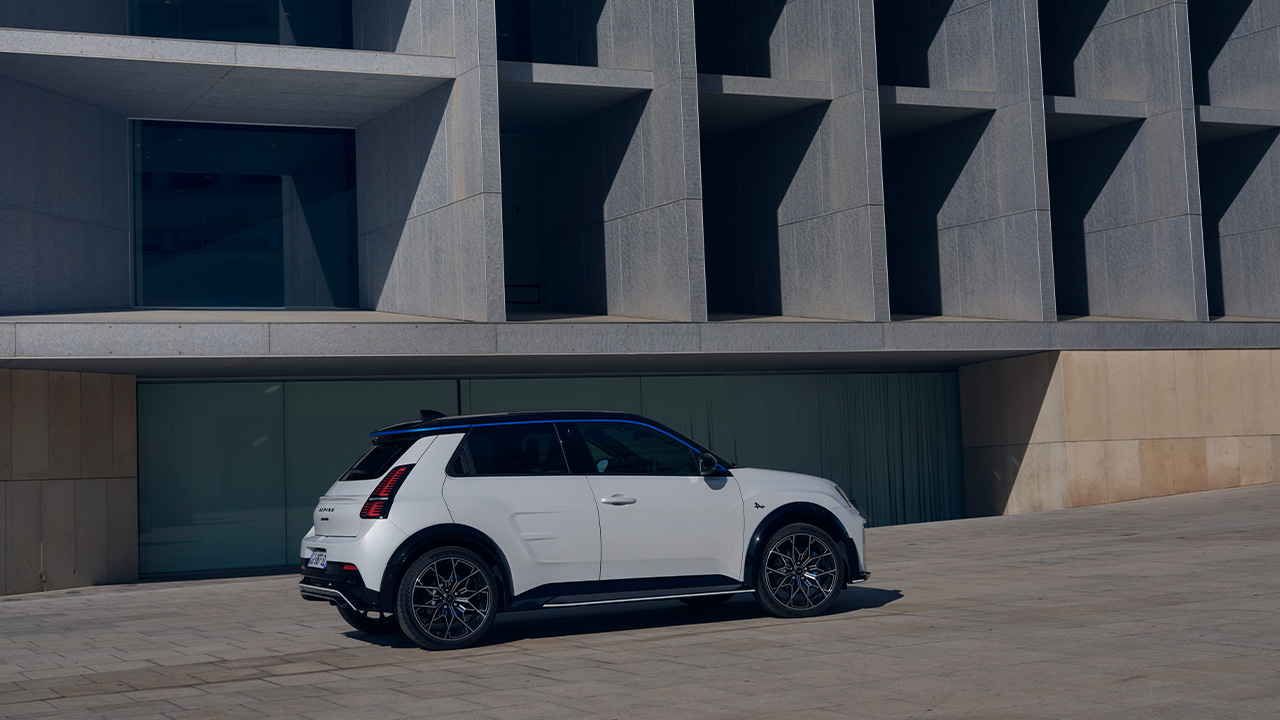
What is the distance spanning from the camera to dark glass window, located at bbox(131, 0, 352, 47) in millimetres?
18281

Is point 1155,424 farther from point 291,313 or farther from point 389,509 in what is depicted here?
point 389,509

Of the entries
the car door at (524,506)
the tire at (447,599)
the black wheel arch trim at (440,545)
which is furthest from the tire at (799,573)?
the tire at (447,599)

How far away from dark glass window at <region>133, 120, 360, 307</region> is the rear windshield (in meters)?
9.96

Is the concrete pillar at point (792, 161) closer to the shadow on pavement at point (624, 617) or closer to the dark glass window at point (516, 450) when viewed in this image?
the shadow on pavement at point (624, 617)

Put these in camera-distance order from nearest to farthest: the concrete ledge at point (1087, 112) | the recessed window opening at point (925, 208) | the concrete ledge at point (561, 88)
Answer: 1. the concrete ledge at point (561, 88)
2. the concrete ledge at point (1087, 112)
3. the recessed window opening at point (925, 208)

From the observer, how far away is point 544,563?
8.80m

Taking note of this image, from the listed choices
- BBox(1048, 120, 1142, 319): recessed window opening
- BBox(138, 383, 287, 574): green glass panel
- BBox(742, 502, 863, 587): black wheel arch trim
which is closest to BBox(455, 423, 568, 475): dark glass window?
BBox(742, 502, 863, 587): black wheel arch trim

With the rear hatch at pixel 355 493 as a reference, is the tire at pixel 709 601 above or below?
below

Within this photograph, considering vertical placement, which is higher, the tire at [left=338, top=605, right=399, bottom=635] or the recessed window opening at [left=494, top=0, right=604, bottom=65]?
the recessed window opening at [left=494, top=0, right=604, bottom=65]

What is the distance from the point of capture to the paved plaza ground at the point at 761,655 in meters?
6.46

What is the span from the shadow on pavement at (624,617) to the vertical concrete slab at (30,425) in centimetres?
770

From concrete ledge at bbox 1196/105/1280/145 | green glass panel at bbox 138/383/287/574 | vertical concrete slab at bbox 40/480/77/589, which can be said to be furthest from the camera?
concrete ledge at bbox 1196/105/1280/145

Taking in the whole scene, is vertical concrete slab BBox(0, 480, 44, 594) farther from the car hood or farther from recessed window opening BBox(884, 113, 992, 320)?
recessed window opening BBox(884, 113, 992, 320)

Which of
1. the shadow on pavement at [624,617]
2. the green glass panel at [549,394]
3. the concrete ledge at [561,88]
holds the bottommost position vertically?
the shadow on pavement at [624,617]
